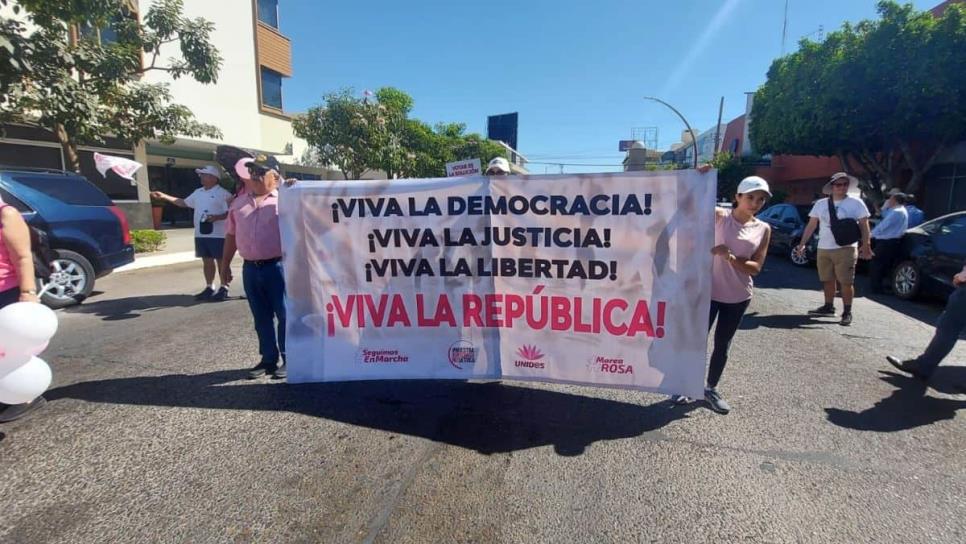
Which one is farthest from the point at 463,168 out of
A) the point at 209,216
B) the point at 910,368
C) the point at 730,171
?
the point at 730,171

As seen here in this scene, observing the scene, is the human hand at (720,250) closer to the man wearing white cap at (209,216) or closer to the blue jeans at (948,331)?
the blue jeans at (948,331)

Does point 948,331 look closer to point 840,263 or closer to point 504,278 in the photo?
point 840,263

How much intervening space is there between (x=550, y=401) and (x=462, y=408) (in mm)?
666

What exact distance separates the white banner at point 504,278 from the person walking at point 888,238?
21.9 ft

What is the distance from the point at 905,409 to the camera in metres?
3.58

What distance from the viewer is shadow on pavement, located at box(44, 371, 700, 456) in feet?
10.2

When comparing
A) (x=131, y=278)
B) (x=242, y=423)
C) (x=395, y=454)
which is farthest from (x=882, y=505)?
(x=131, y=278)

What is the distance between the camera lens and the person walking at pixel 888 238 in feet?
24.5

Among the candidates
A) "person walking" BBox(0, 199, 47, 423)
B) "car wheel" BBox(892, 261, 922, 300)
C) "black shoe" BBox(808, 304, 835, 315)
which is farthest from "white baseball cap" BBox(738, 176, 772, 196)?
"car wheel" BBox(892, 261, 922, 300)

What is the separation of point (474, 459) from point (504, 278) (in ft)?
3.90

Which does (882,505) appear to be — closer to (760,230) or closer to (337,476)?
(760,230)

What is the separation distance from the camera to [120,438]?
300 centimetres

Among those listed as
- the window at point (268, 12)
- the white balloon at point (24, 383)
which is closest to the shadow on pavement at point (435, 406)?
the white balloon at point (24, 383)

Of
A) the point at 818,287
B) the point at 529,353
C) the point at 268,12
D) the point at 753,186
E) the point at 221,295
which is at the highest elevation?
the point at 268,12
